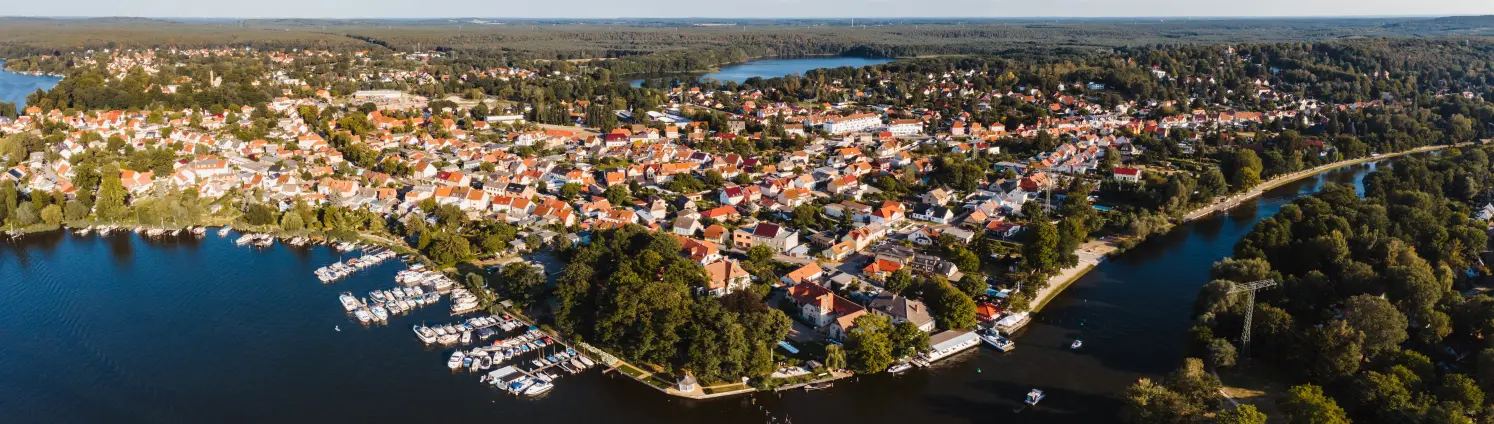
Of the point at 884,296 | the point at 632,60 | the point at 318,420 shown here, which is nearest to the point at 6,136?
the point at 318,420

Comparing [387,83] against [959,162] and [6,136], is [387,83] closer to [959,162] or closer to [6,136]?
[6,136]

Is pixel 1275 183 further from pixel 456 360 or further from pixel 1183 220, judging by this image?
pixel 456 360

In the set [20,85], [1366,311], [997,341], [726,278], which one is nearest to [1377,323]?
[1366,311]

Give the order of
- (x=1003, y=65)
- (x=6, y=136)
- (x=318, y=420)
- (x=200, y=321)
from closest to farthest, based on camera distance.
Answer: (x=318, y=420)
(x=200, y=321)
(x=6, y=136)
(x=1003, y=65)

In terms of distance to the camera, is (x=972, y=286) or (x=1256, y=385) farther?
(x=972, y=286)

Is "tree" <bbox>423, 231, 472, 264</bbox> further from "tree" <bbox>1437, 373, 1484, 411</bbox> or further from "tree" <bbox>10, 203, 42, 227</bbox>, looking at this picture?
"tree" <bbox>1437, 373, 1484, 411</bbox>

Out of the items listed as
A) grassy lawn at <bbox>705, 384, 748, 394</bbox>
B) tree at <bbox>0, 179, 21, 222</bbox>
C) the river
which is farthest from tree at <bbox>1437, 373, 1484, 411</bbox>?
tree at <bbox>0, 179, 21, 222</bbox>

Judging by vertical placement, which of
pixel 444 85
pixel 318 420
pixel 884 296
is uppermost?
pixel 444 85


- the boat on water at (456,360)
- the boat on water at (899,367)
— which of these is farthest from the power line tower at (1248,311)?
the boat on water at (456,360)
